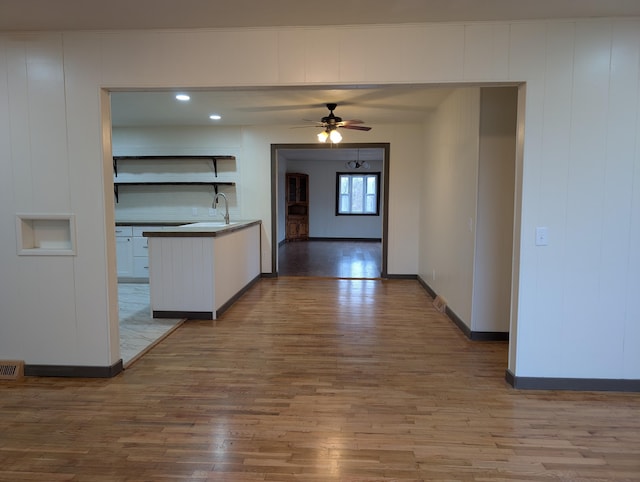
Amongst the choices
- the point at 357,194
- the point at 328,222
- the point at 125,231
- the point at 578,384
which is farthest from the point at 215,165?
the point at 357,194

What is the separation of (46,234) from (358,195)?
418 inches

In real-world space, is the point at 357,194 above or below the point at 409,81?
below

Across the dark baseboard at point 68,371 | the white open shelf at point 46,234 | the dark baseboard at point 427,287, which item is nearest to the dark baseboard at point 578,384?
the dark baseboard at point 427,287

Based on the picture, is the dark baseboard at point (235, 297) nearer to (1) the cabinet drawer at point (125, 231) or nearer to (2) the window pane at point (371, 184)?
(1) the cabinet drawer at point (125, 231)

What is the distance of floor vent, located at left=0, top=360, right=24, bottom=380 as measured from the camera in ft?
10.1

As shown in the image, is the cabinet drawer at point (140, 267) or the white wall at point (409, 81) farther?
the cabinet drawer at point (140, 267)

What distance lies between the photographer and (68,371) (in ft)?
10.1

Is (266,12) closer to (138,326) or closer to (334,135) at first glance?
(334,135)

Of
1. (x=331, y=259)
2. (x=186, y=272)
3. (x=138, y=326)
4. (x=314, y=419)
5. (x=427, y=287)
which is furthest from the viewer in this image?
(x=331, y=259)

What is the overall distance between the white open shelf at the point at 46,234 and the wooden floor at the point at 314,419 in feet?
3.12

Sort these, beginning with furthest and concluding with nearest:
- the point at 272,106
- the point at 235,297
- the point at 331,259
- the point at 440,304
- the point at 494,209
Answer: the point at 331,259, the point at 235,297, the point at 272,106, the point at 440,304, the point at 494,209

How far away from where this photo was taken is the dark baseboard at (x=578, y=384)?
113 inches

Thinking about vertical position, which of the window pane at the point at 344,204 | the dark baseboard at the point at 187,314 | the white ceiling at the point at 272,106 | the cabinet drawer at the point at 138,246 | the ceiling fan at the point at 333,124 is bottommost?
the dark baseboard at the point at 187,314

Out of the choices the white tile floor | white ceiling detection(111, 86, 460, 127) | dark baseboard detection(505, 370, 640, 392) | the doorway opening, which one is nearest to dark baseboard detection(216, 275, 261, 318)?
the white tile floor
